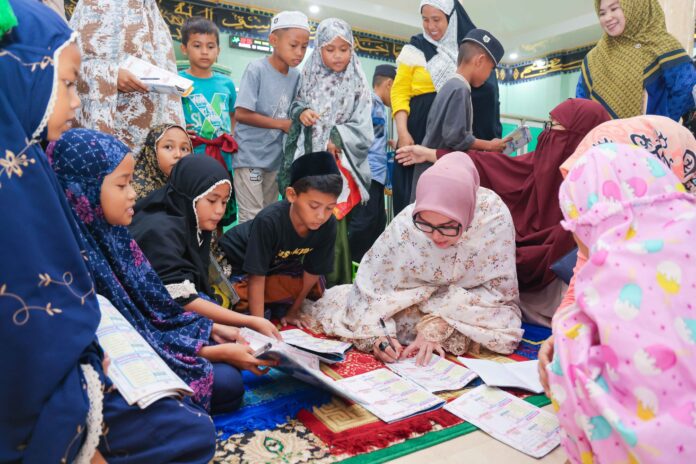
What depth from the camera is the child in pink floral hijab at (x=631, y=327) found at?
34.8 inches

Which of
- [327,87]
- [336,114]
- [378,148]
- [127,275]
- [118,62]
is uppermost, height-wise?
[118,62]

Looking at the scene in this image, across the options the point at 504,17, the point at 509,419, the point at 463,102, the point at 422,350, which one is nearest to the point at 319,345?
the point at 422,350

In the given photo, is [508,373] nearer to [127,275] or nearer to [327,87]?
[127,275]

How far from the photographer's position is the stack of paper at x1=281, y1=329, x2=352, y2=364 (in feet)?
6.04

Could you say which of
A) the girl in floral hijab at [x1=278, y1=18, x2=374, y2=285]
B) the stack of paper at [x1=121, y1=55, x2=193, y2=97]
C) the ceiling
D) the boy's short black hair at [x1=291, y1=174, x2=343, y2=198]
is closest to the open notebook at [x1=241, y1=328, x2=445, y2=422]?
the boy's short black hair at [x1=291, y1=174, x2=343, y2=198]

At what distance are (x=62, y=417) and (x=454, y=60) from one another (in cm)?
290

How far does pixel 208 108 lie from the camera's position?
9.19ft

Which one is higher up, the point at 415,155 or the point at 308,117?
the point at 308,117

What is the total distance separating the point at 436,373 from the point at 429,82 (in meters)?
1.93

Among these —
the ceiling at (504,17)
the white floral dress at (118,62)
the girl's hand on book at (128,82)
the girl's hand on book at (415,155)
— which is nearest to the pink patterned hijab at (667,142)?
the girl's hand on book at (415,155)

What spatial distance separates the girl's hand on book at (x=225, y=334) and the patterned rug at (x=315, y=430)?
0.64ft

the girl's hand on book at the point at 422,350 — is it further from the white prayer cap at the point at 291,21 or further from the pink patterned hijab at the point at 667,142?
the white prayer cap at the point at 291,21

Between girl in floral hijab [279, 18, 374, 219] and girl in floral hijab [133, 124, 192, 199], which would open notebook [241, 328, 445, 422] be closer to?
girl in floral hijab [133, 124, 192, 199]

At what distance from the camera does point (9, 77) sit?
3.12 ft
